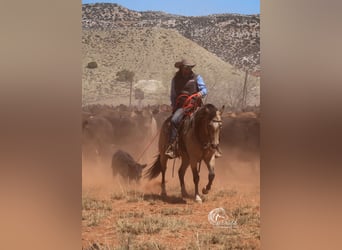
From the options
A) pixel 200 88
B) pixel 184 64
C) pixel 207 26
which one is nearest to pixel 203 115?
pixel 200 88

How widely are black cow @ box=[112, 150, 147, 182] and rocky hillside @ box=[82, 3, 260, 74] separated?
104cm

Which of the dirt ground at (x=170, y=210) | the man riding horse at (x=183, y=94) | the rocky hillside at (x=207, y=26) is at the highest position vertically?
the rocky hillside at (x=207, y=26)

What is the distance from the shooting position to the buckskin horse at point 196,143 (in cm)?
339

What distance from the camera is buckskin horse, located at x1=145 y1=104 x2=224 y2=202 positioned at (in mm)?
3391

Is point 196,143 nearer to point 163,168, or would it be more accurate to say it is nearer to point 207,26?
point 163,168

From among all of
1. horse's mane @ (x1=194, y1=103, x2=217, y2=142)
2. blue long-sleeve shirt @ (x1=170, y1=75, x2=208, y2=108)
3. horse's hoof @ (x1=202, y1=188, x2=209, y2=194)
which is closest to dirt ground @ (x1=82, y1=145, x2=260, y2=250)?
horse's hoof @ (x1=202, y1=188, x2=209, y2=194)

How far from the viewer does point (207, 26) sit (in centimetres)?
341

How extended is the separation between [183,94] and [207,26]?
0.58m

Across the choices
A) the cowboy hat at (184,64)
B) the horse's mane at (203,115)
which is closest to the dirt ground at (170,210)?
the horse's mane at (203,115)

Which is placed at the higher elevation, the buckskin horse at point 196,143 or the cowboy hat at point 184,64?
the cowboy hat at point 184,64

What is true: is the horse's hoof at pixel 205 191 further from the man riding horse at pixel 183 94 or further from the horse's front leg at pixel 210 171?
the man riding horse at pixel 183 94
